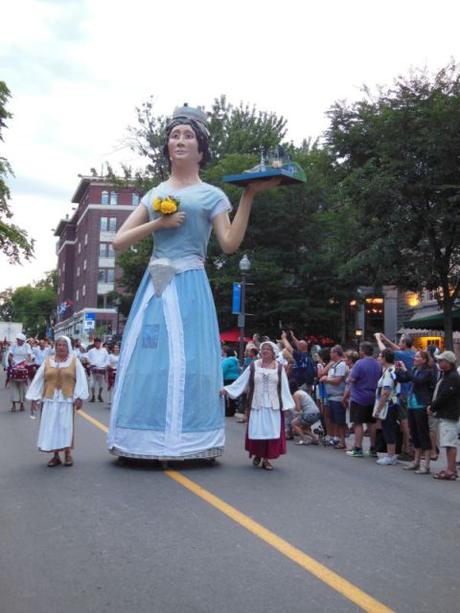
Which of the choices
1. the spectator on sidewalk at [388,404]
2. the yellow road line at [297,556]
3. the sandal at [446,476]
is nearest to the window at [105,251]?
the spectator on sidewalk at [388,404]

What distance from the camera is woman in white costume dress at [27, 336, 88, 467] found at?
8.69 m

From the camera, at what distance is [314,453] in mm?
10961

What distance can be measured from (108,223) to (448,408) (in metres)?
64.5

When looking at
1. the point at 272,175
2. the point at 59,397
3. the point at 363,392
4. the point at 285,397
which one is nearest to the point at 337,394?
the point at 363,392

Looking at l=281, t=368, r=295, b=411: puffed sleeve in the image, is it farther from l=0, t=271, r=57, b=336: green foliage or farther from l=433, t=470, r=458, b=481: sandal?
l=0, t=271, r=57, b=336: green foliage

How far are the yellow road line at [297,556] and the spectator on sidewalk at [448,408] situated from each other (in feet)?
10.9

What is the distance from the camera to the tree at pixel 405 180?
68.3ft

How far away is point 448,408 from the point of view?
8906 millimetres

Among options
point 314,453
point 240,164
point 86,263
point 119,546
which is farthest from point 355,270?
point 86,263

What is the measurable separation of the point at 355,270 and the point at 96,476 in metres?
16.8

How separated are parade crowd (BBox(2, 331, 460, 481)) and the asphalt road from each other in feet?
1.55

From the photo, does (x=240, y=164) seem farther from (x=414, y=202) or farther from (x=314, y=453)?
(x=314, y=453)

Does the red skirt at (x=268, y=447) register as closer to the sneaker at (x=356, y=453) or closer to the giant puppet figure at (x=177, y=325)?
the giant puppet figure at (x=177, y=325)

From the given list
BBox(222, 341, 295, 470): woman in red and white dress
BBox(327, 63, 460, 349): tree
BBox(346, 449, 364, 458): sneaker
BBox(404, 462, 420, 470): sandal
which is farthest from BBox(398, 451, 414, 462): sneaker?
BBox(327, 63, 460, 349): tree
